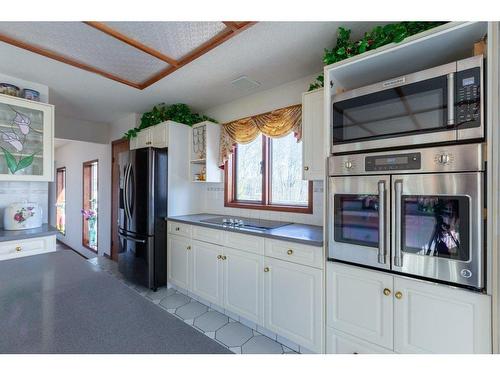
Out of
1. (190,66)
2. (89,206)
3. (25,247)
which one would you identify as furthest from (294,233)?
(89,206)

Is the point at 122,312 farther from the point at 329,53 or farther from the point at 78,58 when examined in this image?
the point at 78,58

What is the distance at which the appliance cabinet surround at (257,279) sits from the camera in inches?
64.1

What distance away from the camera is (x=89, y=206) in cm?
464

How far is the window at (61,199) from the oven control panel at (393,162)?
646cm

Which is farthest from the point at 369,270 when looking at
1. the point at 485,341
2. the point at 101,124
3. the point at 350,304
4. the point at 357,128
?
the point at 101,124

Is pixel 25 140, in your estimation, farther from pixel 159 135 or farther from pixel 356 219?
pixel 356 219

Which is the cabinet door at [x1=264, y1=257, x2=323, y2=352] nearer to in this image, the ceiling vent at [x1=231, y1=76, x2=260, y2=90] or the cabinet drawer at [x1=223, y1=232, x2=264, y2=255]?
the cabinet drawer at [x1=223, y1=232, x2=264, y2=255]

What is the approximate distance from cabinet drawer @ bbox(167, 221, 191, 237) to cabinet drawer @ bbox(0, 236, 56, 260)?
106 cm

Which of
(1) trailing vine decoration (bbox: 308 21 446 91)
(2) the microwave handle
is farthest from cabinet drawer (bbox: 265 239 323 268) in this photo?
(1) trailing vine decoration (bbox: 308 21 446 91)

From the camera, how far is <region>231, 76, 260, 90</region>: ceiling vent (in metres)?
2.28

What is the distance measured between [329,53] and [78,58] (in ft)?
6.54

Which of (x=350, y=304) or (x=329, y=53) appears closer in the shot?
(x=350, y=304)

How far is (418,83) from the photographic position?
124 centimetres

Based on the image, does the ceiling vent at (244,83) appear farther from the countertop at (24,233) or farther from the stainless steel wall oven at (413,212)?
the countertop at (24,233)
